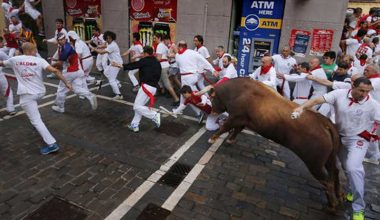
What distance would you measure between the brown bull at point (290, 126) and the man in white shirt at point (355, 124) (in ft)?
0.66

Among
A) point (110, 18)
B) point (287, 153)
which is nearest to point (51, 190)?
point (287, 153)

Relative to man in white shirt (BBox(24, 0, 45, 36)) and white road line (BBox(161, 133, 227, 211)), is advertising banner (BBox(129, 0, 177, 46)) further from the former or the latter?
white road line (BBox(161, 133, 227, 211))

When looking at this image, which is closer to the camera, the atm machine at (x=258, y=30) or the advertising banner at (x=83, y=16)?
the atm machine at (x=258, y=30)

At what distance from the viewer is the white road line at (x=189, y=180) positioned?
14.5 ft

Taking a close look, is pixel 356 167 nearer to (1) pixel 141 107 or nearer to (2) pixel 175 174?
(2) pixel 175 174

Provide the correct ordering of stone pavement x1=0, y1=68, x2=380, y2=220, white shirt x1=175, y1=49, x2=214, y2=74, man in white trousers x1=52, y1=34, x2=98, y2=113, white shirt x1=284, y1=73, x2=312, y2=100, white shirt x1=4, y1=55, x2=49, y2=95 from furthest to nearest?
1. white shirt x1=175, y1=49, x2=214, y2=74
2. man in white trousers x1=52, y1=34, x2=98, y2=113
3. white shirt x1=284, y1=73, x2=312, y2=100
4. white shirt x1=4, y1=55, x2=49, y2=95
5. stone pavement x1=0, y1=68, x2=380, y2=220

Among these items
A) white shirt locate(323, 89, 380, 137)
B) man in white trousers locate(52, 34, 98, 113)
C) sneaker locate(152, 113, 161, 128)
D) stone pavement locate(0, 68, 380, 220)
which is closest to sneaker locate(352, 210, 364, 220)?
stone pavement locate(0, 68, 380, 220)

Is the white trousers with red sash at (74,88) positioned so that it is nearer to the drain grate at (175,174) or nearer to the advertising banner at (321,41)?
the drain grate at (175,174)

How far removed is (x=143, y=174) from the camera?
5152 millimetres

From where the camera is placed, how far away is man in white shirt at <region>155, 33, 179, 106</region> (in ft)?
30.1

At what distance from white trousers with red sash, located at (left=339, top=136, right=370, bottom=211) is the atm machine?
641 cm

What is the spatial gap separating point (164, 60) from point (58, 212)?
638 cm

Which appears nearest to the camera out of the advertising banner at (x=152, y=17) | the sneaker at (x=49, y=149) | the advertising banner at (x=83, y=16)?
the sneaker at (x=49, y=149)

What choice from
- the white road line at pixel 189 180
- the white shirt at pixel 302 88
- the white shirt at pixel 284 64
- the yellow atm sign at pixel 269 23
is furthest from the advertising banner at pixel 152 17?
the white road line at pixel 189 180
